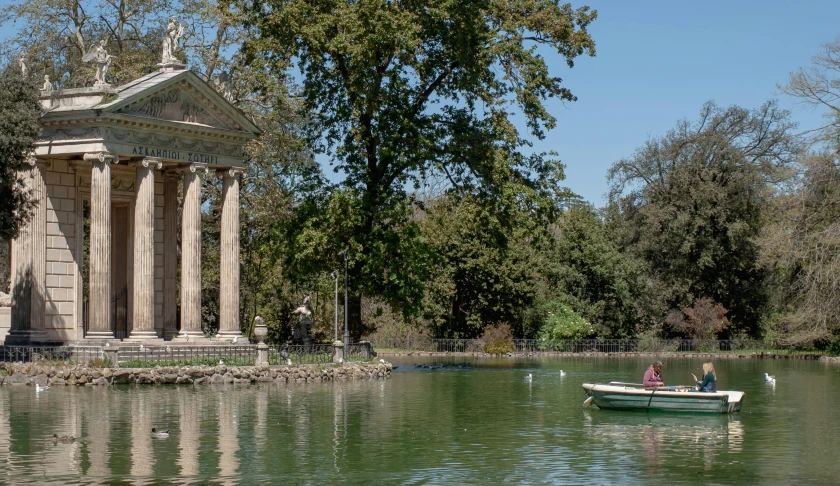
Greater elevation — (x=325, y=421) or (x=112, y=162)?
(x=112, y=162)

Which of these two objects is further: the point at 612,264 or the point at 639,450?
the point at 612,264

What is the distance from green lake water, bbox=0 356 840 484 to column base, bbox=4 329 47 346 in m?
7.27

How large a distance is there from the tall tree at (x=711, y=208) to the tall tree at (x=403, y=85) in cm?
3106

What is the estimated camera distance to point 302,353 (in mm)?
45875

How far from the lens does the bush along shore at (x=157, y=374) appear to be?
126 feet

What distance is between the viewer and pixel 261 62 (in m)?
47.7

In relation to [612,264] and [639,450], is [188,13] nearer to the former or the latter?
[612,264]

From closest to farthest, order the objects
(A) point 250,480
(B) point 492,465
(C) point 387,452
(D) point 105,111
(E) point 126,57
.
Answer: (A) point 250,480, (B) point 492,465, (C) point 387,452, (D) point 105,111, (E) point 126,57

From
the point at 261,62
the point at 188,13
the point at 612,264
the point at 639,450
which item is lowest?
the point at 639,450

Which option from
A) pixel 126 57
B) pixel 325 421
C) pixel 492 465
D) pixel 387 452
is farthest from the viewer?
pixel 126 57

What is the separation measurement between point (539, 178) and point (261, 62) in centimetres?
1275

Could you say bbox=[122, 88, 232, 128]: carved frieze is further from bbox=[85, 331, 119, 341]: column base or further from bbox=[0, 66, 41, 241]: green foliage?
bbox=[85, 331, 119, 341]: column base

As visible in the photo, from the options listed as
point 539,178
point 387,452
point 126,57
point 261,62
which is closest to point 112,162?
point 261,62

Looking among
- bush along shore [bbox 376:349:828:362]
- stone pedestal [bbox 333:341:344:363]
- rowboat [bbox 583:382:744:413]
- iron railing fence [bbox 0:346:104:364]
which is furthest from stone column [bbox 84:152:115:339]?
bush along shore [bbox 376:349:828:362]
